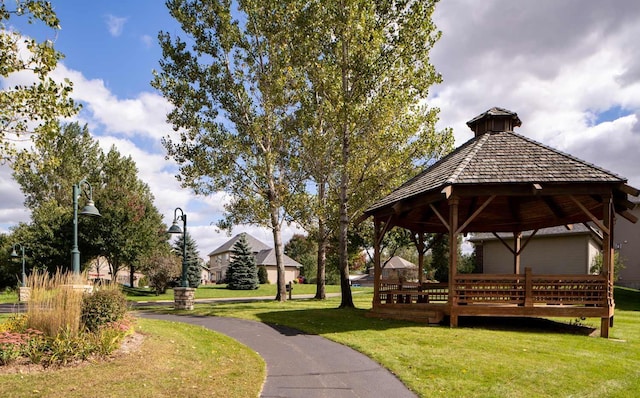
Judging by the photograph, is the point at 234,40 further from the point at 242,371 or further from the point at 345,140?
the point at 242,371

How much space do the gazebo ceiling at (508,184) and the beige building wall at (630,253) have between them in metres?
19.3

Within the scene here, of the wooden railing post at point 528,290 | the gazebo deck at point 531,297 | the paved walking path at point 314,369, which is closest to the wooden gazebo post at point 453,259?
the gazebo deck at point 531,297

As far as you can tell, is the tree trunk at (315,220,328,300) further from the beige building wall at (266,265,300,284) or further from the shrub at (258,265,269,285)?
the beige building wall at (266,265,300,284)

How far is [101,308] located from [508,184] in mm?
10562

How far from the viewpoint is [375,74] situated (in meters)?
A: 16.4

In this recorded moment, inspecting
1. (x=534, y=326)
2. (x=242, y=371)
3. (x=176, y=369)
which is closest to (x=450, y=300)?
(x=534, y=326)

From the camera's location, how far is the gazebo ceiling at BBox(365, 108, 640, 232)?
38.9 ft

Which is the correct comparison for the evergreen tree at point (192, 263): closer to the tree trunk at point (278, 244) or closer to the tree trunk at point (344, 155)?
the tree trunk at point (278, 244)

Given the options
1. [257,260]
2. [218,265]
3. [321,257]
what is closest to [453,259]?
[321,257]

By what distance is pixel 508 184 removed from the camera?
12.0 metres

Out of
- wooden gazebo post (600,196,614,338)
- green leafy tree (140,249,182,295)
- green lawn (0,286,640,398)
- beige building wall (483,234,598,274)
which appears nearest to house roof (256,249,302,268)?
green leafy tree (140,249,182,295)

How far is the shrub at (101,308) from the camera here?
829cm

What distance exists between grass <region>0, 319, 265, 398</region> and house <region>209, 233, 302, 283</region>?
142 feet

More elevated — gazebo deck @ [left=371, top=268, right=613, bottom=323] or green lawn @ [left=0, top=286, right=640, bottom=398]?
gazebo deck @ [left=371, top=268, right=613, bottom=323]
